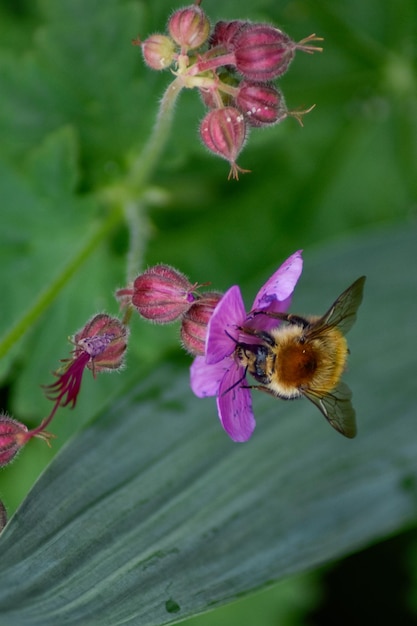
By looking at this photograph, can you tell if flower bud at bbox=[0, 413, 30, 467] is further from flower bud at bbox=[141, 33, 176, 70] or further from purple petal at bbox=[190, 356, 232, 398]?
flower bud at bbox=[141, 33, 176, 70]

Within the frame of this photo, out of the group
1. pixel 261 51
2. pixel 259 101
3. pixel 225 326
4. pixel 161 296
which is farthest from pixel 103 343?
pixel 261 51

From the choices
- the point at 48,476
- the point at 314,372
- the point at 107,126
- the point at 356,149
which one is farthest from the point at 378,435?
the point at 356,149

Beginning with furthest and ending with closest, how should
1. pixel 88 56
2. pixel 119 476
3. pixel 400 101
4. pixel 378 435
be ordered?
pixel 400 101 < pixel 88 56 < pixel 378 435 < pixel 119 476

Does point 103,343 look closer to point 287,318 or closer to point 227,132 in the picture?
point 287,318

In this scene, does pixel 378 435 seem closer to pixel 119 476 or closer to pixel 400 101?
pixel 119 476

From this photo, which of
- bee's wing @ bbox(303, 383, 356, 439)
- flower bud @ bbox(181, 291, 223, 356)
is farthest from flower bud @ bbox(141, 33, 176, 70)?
bee's wing @ bbox(303, 383, 356, 439)

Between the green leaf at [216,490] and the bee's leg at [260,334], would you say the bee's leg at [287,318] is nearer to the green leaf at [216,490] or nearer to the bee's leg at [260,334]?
the bee's leg at [260,334]
